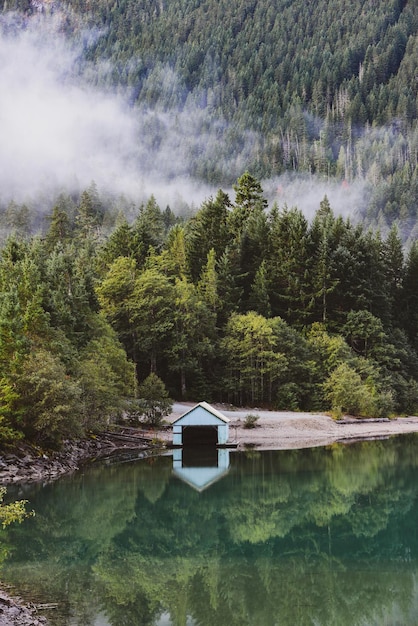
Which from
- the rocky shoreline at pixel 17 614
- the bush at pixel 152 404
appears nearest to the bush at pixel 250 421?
the bush at pixel 152 404

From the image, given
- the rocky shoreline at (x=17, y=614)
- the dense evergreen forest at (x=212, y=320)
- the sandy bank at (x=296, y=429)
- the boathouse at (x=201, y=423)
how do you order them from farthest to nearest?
the sandy bank at (x=296, y=429), the boathouse at (x=201, y=423), the dense evergreen forest at (x=212, y=320), the rocky shoreline at (x=17, y=614)

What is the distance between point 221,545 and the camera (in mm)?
22438

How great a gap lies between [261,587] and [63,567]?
5512 millimetres

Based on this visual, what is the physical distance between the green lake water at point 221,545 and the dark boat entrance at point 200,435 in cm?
1007

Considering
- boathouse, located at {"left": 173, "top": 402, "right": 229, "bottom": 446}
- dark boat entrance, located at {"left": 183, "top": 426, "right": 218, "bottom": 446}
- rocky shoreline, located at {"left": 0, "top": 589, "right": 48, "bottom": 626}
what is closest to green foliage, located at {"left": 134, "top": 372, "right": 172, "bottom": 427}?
dark boat entrance, located at {"left": 183, "top": 426, "right": 218, "bottom": 446}

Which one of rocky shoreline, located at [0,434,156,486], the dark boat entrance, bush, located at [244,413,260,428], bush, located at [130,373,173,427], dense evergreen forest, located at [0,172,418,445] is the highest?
dense evergreen forest, located at [0,172,418,445]

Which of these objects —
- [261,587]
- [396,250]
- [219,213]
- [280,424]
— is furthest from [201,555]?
[396,250]

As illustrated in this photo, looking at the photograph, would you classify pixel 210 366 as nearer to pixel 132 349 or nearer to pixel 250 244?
pixel 132 349

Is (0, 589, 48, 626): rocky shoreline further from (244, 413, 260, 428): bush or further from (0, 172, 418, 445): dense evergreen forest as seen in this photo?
(244, 413, 260, 428): bush

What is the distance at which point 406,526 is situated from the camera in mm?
25219

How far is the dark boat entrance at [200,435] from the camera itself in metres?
49.4

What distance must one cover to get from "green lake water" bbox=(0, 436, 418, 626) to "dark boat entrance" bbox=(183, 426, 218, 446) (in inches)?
397

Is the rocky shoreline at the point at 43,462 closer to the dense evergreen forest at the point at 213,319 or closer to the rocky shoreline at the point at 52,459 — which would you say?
the rocky shoreline at the point at 52,459

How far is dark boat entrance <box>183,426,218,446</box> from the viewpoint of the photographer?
49.4 metres
